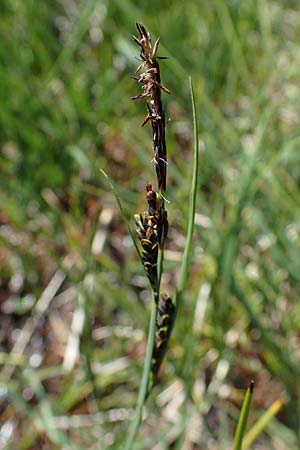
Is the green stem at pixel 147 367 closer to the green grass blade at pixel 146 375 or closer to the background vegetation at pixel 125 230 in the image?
the green grass blade at pixel 146 375

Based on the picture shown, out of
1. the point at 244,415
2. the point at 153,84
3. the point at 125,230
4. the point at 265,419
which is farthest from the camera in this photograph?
the point at 125,230

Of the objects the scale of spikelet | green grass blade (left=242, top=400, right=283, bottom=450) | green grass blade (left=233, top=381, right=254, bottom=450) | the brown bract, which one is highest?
the brown bract

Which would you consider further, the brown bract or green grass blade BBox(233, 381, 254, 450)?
green grass blade BBox(233, 381, 254, 450)

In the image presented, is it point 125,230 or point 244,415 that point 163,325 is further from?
point 125,230

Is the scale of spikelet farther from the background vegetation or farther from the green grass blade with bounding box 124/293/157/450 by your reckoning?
the background vegetation

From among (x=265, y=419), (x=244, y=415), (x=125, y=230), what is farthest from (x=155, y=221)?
(x=125, y=230)

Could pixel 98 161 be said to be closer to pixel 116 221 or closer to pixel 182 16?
pixel 116 221

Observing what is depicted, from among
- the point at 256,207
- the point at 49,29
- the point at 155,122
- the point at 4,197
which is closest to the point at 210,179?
the point at 256,207

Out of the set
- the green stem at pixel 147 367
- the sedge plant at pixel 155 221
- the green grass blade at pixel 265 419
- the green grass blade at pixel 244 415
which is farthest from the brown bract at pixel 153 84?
the green grass blade at pixel 265 419

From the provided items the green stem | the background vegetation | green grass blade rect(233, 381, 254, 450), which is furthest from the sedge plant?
the background vegetation
